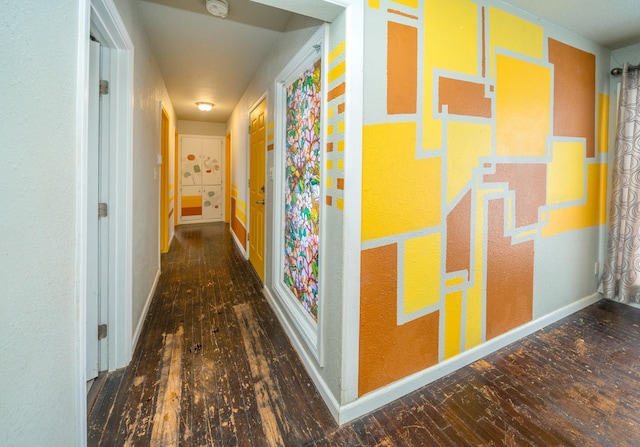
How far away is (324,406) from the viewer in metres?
1.55

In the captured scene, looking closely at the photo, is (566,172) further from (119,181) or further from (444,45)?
(119,181)

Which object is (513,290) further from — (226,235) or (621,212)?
(226,235)

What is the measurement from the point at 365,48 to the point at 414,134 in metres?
0.49

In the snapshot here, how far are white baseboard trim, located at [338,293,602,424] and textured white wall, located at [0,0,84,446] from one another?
1.16 meters

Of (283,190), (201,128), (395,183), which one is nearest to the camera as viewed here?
(395,183)

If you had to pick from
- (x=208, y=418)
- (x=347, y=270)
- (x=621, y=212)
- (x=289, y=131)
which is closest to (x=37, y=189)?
(x=347, y=270)

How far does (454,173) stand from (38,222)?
1868 millimetres

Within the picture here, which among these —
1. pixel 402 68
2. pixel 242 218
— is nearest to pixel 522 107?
pixel 402 68

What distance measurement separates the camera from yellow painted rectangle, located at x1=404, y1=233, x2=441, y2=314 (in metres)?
1.60

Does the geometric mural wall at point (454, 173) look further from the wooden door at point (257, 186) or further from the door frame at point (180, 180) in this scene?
the door frame at point (180, 180)

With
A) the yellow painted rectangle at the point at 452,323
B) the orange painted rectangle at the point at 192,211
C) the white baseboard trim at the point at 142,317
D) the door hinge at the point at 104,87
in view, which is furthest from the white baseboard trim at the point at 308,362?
the orange painted rectangle at the point at 192,211

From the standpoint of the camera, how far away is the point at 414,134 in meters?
1.56

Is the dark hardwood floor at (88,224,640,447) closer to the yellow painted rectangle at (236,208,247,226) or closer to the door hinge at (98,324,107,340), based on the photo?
the door hinge at (98,324,107,340)

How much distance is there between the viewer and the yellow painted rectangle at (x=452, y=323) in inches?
69.8
